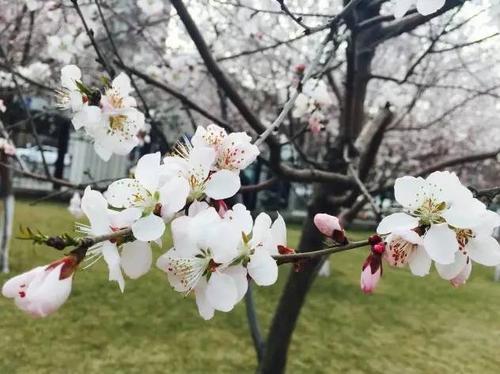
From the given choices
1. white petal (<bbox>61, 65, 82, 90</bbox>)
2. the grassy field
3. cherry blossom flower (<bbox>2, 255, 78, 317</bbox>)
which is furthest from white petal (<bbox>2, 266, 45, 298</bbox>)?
the grassy field

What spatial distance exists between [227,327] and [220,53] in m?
2.77

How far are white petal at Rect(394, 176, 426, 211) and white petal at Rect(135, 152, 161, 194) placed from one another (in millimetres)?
348

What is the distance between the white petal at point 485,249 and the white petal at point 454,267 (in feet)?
0.05

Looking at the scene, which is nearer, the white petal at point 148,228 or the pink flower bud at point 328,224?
the white petal at point 148,228

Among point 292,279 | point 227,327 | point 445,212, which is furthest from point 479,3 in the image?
point 227,327

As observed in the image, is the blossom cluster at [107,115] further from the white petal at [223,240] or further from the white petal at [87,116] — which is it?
→ the white petal at [223,240]

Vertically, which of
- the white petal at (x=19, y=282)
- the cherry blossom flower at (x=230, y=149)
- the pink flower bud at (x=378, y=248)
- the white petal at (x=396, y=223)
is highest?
the cherry blossom flower at (x=230, y=149)

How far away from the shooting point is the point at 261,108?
28.8ft

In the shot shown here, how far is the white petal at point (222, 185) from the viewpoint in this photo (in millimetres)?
857

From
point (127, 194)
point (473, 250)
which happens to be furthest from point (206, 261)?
point (473, 250)

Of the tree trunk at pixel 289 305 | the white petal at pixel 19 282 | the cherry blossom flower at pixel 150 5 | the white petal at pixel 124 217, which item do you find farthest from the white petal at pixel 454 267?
the cherry blossom flower at pixel 150 5

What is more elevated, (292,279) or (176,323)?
(292,279)

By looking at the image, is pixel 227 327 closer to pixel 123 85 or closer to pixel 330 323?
pixel 330 323

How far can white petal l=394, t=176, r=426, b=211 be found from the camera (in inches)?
33.4
